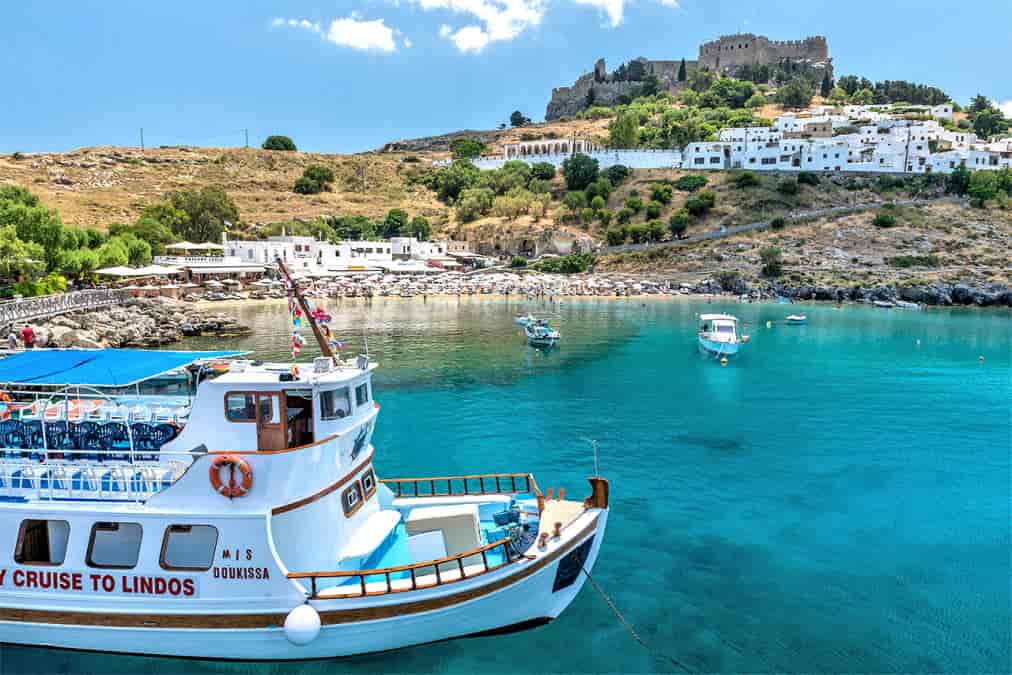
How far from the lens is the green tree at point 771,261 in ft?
302

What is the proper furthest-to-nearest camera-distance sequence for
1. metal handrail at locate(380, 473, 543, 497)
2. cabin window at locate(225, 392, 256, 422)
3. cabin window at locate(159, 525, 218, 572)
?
1. metal handrail at locate(380, 473, 543, 497)
2. cabin window at locate(225, 392, 256, 422)
3. cabin window at locate(159, 525, 218, 572)

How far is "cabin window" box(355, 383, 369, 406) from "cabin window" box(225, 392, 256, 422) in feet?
6.82

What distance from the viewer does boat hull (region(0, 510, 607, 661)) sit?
1187 centimetres

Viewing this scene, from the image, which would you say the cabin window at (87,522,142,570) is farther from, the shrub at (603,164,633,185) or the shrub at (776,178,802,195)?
the shrub at (603,164,633,185)

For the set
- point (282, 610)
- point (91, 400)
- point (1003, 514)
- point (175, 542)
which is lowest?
point (1003, 514)

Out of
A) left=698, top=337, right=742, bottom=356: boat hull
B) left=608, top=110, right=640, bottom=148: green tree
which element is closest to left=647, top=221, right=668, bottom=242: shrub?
left=608, top=110, right=640, bottom=148: green tree

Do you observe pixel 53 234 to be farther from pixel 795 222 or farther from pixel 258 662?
pixel 795 222

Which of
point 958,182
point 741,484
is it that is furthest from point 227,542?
point 958,182

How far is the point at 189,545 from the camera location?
12172 mm

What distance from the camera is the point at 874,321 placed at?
68.0m

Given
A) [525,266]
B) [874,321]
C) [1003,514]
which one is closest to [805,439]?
[1003,514]

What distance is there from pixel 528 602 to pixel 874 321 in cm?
6641

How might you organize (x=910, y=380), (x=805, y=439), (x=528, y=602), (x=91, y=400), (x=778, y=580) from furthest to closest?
(x=910, y=380), (x=805, y=439), (x=778, y=580), (x=91, y=400), (x=528, y=602)

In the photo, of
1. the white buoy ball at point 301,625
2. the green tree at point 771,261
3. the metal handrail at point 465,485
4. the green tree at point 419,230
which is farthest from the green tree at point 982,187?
the white buoy ball at point 301,625
